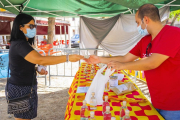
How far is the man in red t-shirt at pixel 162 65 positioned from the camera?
62.6 inches

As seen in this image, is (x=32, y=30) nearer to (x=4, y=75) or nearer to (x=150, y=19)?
(x=150, y=19)

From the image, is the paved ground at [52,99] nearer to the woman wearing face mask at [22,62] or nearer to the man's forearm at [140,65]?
→ the woman wearing face mask at [22,62]

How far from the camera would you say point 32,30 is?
2324mm

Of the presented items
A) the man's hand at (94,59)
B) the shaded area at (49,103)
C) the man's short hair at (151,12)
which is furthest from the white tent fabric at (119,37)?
the man's short hair at (151,12)

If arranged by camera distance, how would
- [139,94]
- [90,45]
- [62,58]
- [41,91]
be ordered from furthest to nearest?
[90,45]
[41,91]
[139,94]
[62,58]

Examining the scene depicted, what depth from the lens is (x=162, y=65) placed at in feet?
5.52

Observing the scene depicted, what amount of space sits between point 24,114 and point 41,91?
362 cm

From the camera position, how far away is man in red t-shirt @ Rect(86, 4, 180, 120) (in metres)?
1.59

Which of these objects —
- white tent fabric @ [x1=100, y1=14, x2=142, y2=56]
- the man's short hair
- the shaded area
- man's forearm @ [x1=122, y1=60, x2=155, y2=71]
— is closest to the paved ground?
the shaded area

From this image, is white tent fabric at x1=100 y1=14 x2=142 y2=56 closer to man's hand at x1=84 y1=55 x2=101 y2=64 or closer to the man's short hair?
man's hand at x1=84 y1=55 x2=101 y2=64

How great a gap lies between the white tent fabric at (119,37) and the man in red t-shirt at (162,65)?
4.86 meters

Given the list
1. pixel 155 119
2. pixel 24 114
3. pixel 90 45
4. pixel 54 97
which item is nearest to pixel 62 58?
pixel 24 114

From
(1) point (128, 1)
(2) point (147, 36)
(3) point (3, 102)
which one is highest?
(1) point (128, 1)

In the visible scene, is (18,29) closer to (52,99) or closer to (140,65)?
(140,65)
